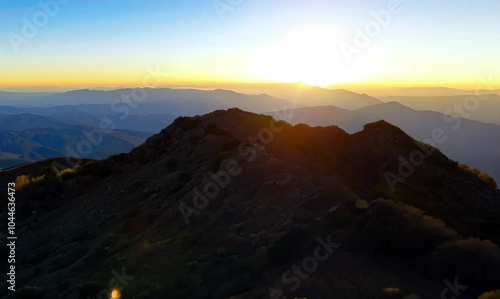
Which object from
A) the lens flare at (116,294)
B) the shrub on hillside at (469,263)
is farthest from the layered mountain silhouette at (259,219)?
the lens flare at (116,294)

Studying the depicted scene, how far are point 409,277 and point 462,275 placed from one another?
198cm

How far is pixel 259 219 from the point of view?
2334 centimetres

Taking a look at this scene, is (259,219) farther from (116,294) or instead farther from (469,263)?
(469,263)

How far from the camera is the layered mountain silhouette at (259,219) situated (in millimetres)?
15805

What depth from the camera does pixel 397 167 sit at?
120 ft

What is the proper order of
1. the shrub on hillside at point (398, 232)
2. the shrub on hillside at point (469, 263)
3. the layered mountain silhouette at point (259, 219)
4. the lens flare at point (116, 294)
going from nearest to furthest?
the shrub on hillside at point (469, 263)
the layered mountain silhouette at point (259, 219)
the lens flare at point (116, 294)
the shrub on hillside at point (398, 232)

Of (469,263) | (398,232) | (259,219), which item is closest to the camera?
(469,263)

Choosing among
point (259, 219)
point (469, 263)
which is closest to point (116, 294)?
point (259, 219)

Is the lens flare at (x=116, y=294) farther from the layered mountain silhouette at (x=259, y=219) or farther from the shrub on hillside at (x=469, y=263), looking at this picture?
the shrub on hillside at (x=469, y=263)

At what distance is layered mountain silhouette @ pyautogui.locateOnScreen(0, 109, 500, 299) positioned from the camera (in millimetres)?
15805

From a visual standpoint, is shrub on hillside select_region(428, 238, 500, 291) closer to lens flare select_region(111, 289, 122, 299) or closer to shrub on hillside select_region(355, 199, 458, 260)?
shrub on hillside select_region(355, 199, 458, 260)

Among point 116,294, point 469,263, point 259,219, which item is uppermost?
point 469,263

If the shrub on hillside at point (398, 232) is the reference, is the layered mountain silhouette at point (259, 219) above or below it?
below

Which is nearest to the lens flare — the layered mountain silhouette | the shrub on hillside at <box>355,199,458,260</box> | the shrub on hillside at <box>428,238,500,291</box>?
the layered mountain silhouette
